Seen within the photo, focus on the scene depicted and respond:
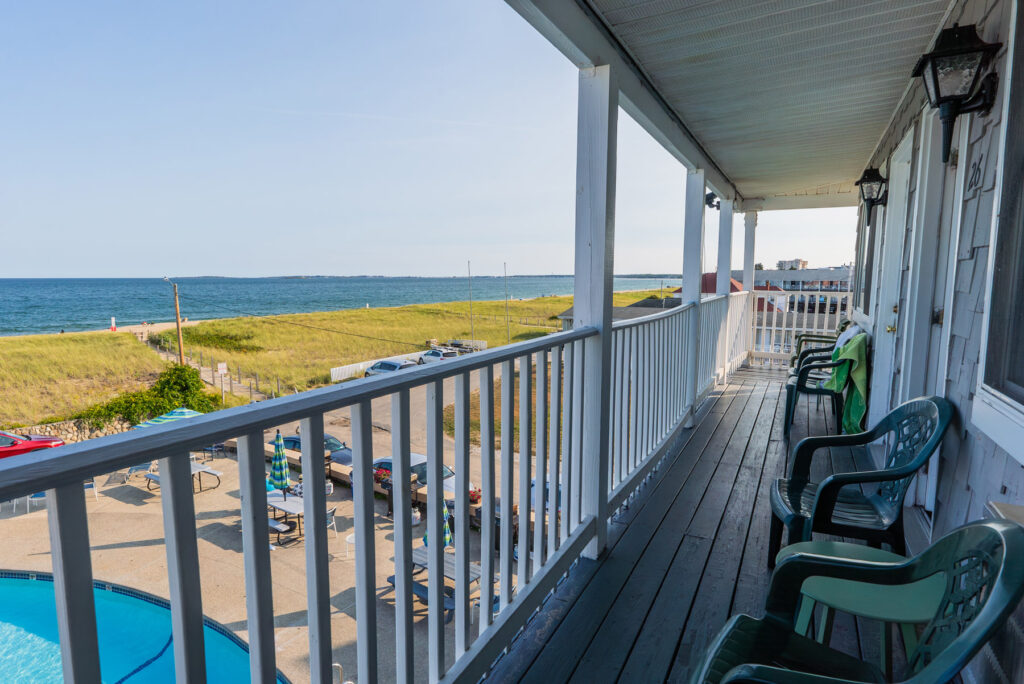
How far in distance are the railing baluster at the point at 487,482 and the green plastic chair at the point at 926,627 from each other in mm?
673

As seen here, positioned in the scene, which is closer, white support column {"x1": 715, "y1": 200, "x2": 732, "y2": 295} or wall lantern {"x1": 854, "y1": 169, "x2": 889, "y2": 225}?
wall lantern {"x1": 854, "y1": 169, "x2": 889, "y2": 225}

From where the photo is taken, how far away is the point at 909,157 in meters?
3.31

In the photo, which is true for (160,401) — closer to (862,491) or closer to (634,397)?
(634,397)

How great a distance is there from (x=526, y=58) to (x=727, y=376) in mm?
4344

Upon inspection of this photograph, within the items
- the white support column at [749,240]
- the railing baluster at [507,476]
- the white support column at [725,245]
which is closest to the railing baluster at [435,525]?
the railing baluster at [507,476]

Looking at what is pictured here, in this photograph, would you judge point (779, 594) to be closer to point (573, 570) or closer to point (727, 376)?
point (573, 570)

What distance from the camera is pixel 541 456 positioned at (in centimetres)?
198

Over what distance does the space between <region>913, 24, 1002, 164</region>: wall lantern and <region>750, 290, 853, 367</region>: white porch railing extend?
19.9ft

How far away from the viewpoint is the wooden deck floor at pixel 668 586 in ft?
5.76

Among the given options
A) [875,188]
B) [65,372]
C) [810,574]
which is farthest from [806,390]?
[65,372]

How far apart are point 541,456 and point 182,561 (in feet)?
4.35

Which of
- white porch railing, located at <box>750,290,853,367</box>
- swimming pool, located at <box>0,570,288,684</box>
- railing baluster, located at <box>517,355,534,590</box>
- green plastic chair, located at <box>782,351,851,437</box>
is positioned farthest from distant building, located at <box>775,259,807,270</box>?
swimming pool, located at <box>0,570,288,684</box>

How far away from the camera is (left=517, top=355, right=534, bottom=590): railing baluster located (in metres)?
1.83

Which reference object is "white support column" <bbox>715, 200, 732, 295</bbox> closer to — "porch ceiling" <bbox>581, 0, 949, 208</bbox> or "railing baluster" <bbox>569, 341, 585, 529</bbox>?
"porch ceiling" <bbox>581, 0, 949, 208</bbox>
